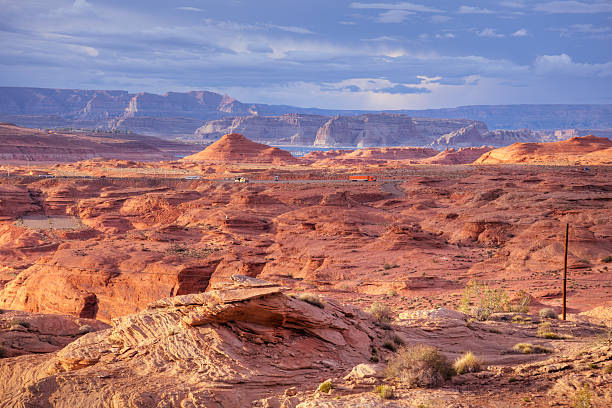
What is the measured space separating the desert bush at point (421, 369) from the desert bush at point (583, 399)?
7.98 ft

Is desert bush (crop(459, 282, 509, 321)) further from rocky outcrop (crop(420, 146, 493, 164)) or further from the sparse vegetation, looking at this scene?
rocky outcrop (crop(420, 146, 493, 164))

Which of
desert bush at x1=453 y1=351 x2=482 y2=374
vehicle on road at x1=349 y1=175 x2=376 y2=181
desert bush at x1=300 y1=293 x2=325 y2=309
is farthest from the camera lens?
vehicle on road at x1=349 y1=175 x2=376 y2=181

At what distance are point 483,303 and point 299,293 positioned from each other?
8.76 m

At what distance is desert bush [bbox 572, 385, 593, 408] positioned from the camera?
8.17m

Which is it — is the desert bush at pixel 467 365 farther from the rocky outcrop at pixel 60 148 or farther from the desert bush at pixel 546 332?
the rocky outcrop at pixel 60 148

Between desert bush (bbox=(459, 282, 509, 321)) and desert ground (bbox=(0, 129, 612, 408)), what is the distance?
0.44ft

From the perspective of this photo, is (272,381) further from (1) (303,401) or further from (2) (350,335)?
(2) (350,335)

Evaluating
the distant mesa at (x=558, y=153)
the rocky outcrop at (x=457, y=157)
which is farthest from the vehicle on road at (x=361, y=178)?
the rocky outcrop at (x=457, y=157)

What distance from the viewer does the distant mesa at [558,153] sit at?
284 feet

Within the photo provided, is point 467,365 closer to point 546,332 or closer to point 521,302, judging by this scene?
point 546,332

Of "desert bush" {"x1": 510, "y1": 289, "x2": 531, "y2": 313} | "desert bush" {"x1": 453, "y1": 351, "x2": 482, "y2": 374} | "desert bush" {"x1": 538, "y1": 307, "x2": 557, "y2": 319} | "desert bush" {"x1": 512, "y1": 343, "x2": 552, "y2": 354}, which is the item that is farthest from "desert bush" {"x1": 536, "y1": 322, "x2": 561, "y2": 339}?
"desert bush" {"x1": 453, "y1": 351, "x2": 482, "y2": 374}

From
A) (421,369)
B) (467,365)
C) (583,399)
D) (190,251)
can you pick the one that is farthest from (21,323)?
(583,399)

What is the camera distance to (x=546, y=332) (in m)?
15.2

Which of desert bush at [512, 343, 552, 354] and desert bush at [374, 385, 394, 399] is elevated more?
desert bush at [374, 385, 394, 399]
